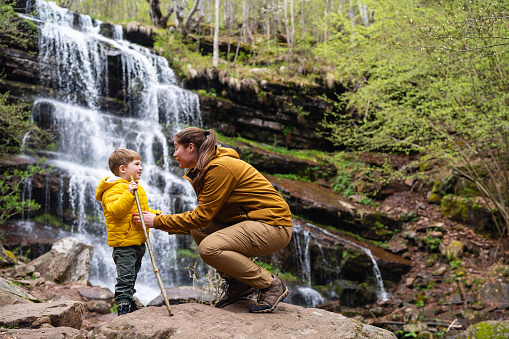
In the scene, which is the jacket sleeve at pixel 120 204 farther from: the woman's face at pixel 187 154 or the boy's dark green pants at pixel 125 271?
the woman's face at pixel 187 154

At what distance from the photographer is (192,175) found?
10.1 feet

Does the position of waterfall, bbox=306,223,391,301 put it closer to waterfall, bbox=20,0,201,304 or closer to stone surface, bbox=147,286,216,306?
waterfall, bbox=20,0,201,304

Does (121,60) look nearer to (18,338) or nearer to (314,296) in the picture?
(314,296)

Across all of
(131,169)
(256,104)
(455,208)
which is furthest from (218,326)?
(256,104)

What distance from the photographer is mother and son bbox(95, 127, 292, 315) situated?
9.39ft

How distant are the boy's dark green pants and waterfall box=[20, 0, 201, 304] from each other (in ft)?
17.4

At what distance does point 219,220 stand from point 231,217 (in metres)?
0.13

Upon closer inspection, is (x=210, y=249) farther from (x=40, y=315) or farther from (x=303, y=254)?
(x=303, y=254)

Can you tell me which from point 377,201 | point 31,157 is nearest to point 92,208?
point 31,157

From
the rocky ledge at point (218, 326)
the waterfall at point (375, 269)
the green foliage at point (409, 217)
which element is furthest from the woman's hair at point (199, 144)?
the green foliage at point (409, 217)

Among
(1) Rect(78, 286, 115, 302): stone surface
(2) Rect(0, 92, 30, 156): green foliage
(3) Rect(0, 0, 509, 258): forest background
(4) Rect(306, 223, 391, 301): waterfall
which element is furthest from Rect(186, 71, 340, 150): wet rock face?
(1) Rect(78, 286, 115, 302): stone surface

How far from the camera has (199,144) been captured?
3053 mm

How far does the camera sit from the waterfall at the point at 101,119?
963 cm

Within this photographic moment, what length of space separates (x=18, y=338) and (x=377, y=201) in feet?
43.0
